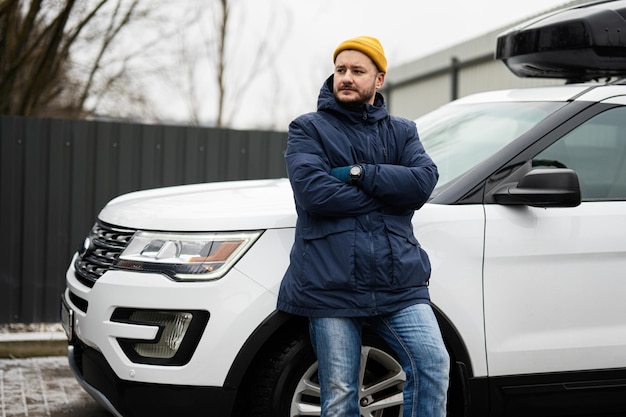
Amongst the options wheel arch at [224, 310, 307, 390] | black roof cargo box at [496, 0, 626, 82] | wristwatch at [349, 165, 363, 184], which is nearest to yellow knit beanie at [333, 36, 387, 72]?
wristwatch at [349, 165, 363, 184]

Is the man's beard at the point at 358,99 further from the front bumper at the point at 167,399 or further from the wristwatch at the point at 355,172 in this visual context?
the front bumper at the point at 167,399

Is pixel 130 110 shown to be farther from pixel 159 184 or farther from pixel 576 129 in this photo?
pixel 576 129

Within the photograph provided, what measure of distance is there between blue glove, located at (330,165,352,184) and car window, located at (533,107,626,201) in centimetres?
126

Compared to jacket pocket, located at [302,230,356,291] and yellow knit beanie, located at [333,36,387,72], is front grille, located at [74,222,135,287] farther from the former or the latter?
yellow knit beanie, located at [333,36,387,72]

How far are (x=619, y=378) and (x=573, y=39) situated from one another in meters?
1.88

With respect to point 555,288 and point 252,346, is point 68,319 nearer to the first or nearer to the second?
point 252,346

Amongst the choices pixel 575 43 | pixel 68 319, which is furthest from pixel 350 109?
pixel 575 43

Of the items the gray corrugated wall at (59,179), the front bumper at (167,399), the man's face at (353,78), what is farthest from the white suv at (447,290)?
the gray corrugated wall at (59,179)

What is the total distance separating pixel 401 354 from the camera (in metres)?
3.13

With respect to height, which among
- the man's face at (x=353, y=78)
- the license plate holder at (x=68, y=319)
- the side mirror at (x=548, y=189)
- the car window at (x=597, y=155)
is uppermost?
the man's face at (x=353, y=78)

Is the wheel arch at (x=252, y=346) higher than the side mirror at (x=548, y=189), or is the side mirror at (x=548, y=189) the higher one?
the side mirror at (x=548, y=189)

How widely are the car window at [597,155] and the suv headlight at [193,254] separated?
1.55m

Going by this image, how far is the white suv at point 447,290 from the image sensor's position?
328cm

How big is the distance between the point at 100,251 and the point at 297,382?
1.11 meters
